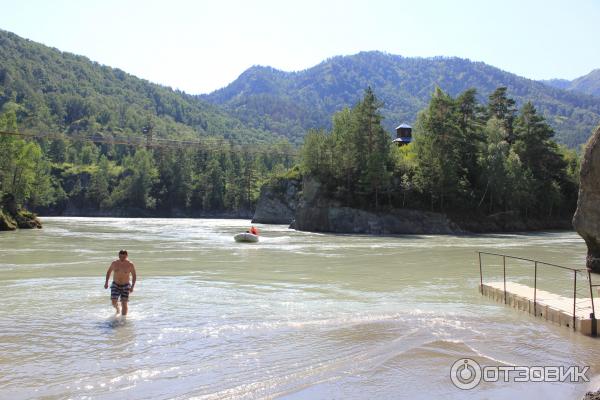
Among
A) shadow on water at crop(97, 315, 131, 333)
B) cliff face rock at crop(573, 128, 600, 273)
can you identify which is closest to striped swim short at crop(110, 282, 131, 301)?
shadow on water at crop(97, 315, 131, 333)

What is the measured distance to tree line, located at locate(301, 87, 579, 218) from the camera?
7675 cm

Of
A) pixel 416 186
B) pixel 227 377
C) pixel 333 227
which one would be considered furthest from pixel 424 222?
pixel 227 377

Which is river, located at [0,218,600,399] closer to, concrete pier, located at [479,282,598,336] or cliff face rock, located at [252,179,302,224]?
concrete pier, located at [479,282,598,336]

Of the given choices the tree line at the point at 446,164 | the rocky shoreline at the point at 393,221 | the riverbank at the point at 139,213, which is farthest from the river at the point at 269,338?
the riverbank at the point at 139,213

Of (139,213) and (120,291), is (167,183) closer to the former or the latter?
(139,213)

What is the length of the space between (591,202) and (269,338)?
Result: 71.9ft

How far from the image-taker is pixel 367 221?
72.8 meters

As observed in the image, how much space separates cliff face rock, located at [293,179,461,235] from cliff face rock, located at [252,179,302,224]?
87.1 feet

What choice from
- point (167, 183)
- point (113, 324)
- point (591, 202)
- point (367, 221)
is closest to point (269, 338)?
point (113, 324)

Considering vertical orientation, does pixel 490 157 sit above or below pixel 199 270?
above

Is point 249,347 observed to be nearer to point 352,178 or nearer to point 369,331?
point 369,331

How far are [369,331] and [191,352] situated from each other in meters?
4.93

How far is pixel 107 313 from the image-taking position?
16500 millimetres

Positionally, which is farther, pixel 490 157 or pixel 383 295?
pixel 490 157
